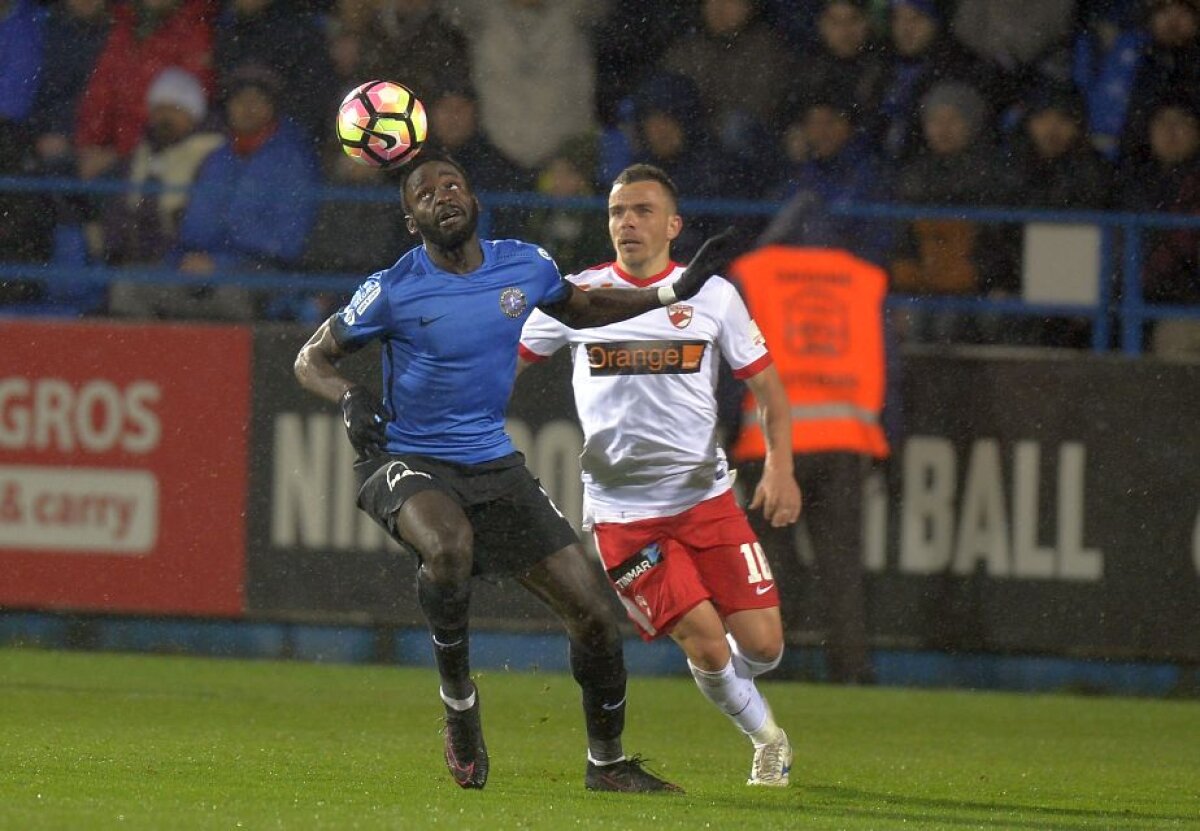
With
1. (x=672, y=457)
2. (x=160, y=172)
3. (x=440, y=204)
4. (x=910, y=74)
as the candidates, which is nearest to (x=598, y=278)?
(x=672, y=457)

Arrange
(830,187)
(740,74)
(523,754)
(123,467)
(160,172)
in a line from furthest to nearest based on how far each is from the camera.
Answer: (160,172)
(740,74)
(830,187)
(123,467)
(523,754)

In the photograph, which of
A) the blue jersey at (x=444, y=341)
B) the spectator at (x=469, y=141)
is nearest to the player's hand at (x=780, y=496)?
the blue jersey at (x=444, y=341)

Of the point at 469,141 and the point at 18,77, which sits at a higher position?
the point at 18,77

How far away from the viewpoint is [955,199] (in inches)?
457

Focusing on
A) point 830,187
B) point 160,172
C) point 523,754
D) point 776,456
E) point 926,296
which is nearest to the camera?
point 776,456

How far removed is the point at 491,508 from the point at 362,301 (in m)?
0.75

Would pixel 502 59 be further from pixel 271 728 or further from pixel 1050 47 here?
pixel 271 728

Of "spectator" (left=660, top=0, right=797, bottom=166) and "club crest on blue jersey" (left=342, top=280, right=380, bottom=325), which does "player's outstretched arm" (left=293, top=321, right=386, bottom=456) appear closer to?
"club crest on blue jersey" (left=342, top=280, right=380, bottom=325)

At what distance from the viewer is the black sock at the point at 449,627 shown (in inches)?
264

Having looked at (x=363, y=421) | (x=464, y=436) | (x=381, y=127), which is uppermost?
(x=381, y=127)

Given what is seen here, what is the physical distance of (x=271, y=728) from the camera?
877 cm

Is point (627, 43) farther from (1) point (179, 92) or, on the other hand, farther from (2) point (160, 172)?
(2) point (160, 172)

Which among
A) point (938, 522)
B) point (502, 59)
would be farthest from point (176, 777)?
point (502, 59)

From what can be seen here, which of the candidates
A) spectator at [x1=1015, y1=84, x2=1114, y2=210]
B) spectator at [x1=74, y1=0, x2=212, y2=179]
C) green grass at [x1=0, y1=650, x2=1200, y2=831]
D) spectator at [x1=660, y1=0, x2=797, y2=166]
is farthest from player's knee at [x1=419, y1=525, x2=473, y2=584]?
spectator at [x1=74, y1=0, x2=212, y2=179]
